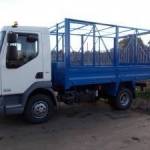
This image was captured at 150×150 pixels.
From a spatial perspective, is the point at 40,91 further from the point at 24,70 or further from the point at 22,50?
the point at 22,50

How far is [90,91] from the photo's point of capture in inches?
353

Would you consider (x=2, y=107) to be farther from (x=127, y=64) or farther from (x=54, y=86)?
(x=127, y=64)

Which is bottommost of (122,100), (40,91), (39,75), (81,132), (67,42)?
(81,132)

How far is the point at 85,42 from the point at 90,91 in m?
1.52

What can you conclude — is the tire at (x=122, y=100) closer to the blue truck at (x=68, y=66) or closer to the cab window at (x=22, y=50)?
the blue truck at (x=68, y=66)

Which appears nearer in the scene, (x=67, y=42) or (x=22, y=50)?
(x=22, y=50)

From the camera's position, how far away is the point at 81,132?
6.95 metres

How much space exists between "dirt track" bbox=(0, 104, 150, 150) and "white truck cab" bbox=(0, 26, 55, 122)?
1.87ft

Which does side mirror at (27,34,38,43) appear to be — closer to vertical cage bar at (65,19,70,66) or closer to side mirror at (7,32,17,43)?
side mirror at (7,32,17,43)

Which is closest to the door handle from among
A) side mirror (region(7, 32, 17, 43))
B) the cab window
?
the cab window

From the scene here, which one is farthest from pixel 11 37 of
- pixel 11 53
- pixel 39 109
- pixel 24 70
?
pixel 39 109

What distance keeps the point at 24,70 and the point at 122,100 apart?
154 inches

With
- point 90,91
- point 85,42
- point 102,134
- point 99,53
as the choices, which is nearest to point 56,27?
point 85,42

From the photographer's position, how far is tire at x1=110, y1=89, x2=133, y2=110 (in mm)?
9609
